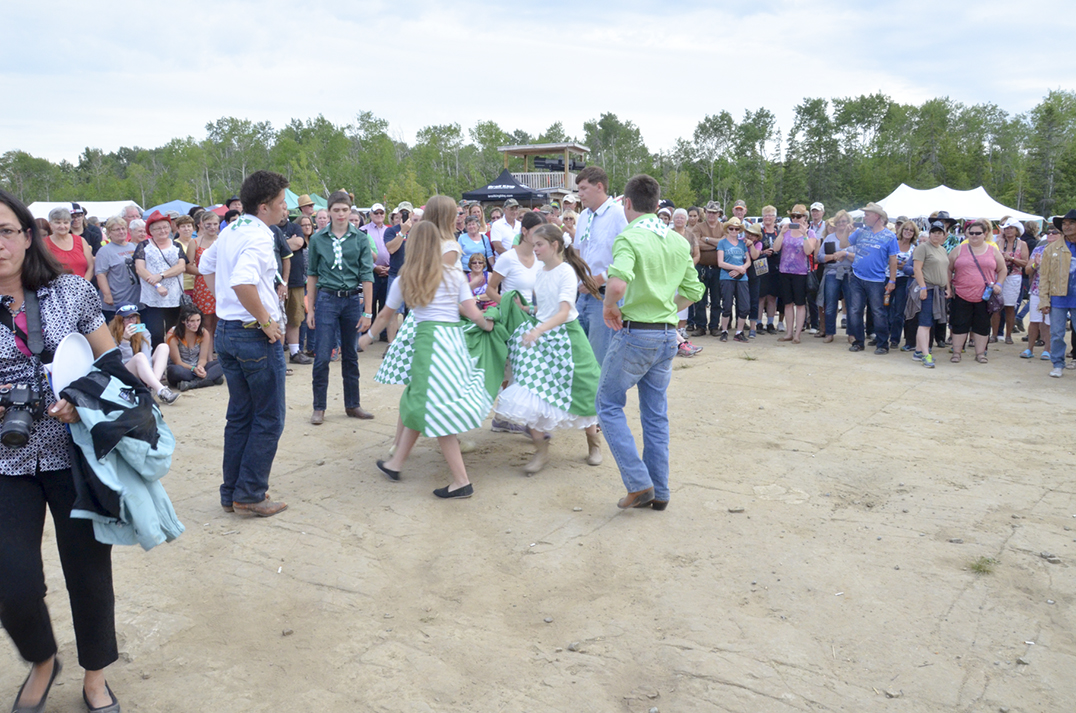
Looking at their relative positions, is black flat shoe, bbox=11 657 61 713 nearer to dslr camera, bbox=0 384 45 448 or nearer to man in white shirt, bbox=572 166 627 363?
dslr camera, bbox=0 384 45 448

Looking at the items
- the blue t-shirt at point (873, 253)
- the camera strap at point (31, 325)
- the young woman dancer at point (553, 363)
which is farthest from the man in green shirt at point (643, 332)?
the blue t-shirt at point (873, 253)

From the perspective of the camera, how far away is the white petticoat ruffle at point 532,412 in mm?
5227

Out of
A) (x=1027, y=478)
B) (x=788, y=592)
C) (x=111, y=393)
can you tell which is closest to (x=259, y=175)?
(x=111, y=393)

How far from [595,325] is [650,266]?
1496 millimetres

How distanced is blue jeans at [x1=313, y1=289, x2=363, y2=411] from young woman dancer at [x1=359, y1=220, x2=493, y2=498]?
1719 millimetres

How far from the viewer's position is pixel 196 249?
30.2ft

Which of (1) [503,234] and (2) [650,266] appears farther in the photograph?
(1) [503,234]

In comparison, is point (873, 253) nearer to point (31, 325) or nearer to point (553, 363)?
point (553, 363)

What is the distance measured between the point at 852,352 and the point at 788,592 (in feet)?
25.0

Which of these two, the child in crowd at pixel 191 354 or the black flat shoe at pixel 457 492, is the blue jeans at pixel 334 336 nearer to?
the black flat shoe at pixel 457 492

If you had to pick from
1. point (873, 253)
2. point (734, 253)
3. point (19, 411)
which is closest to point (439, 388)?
point (19, 411)

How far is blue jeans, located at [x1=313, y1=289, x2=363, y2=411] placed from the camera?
6.68 meters

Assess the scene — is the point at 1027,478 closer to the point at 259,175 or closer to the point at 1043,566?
the point at 1043,566

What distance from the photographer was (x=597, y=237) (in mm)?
5914
